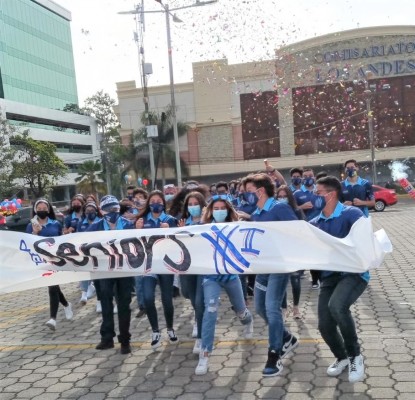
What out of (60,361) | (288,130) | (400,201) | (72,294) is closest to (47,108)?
(288,130)

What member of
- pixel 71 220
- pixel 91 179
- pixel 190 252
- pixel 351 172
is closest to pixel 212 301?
pixel 190 252

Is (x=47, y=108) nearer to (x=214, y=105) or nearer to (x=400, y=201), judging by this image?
(x=214, y=105)

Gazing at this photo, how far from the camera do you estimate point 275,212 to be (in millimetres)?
4930

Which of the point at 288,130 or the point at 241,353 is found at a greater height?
the point at 288,130

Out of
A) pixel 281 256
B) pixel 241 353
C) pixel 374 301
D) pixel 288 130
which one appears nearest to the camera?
pixel 281 256

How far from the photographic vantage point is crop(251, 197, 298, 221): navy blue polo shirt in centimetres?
492

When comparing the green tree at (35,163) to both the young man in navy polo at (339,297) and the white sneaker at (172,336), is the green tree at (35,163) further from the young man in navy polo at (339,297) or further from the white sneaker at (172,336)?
the young man in navy polo at (339,297)

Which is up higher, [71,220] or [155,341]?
[71,220]

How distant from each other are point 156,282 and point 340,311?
2194 mm

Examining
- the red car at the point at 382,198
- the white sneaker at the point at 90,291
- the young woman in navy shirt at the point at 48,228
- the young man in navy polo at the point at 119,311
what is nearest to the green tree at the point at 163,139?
the red car at the point at 382,198

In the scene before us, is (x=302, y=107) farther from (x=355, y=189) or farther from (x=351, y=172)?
(x=355, y=189)

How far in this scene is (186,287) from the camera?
18.1 ft

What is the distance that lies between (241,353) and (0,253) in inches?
118

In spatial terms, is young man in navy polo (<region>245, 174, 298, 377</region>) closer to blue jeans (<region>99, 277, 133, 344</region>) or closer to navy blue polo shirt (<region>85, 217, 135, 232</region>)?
blue jeans (<region>99, 277, 133, 344</region>)
